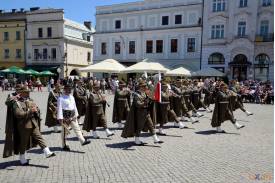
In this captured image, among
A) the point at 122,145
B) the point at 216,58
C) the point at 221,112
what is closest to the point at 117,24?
the point at 216,58

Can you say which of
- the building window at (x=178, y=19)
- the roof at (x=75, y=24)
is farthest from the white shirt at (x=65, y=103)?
the roof at (x=75, y=24)

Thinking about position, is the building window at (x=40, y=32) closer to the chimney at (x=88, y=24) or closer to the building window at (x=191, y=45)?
the chimney at (x=88, y=24)

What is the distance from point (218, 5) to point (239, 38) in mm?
4369

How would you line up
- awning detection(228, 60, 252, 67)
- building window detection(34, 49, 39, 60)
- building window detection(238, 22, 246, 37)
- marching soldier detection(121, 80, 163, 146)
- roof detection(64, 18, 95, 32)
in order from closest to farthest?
marching soldier detection(121, 80, 163, 146)
awning detection(228, 60, 252, 67)
building window detection(238, 22, 246, 37)
roof detection(64, 18, 95, 32)
building window detection(34, 49, 39, 60)

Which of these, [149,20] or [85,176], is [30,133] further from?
[149,20]

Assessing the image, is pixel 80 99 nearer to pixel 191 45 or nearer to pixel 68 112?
pixel 68 112

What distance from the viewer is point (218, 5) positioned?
115 feet

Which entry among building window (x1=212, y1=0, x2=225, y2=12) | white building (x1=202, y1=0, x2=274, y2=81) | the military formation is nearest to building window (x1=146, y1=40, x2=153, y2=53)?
white building (x1=202, y1=0, x2=274, y2=81)

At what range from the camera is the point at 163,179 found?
6.23 m

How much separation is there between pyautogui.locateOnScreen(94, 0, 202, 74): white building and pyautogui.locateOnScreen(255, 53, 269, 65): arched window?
6.33 meters

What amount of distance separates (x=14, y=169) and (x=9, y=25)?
47932 mm

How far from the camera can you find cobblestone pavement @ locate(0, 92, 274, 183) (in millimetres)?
6332

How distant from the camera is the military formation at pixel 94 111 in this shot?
22.5 ft

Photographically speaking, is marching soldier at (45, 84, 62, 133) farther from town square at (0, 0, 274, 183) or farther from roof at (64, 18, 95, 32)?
roof at (64, 18, 95, 32)
